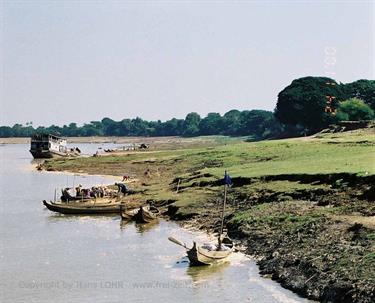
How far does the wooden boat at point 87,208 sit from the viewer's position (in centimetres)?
5291

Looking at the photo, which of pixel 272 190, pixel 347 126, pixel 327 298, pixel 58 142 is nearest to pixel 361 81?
pixel 347 126

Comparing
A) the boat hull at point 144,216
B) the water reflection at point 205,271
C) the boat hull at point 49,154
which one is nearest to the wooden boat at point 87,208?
the boat hull at point 144,216

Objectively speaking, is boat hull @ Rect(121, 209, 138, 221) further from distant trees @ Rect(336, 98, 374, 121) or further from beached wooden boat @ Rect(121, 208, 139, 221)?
distant trees @ Rect(336, 98, 374, 121)

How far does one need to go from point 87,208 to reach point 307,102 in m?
85.5

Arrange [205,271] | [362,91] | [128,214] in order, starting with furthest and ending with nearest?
[362,91], [128,214], [205,271]

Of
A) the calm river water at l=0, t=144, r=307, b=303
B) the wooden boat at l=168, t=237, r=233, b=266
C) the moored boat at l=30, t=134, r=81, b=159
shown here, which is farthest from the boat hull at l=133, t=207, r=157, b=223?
the moored boat at l=30, t=134, r=81, b=159

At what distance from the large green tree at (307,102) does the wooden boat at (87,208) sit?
78.7 metres

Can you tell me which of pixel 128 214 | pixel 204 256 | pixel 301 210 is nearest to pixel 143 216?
pixel 128 214

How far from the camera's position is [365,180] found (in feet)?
137

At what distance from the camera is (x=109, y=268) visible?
113 feet

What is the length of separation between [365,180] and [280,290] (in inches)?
609

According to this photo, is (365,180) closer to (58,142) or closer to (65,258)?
(65,258)

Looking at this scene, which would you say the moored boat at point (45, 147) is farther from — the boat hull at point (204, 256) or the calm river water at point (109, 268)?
the boat hull at point (204, 256)

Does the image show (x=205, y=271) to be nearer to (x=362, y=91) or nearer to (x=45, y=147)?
(x=45, y=147)
